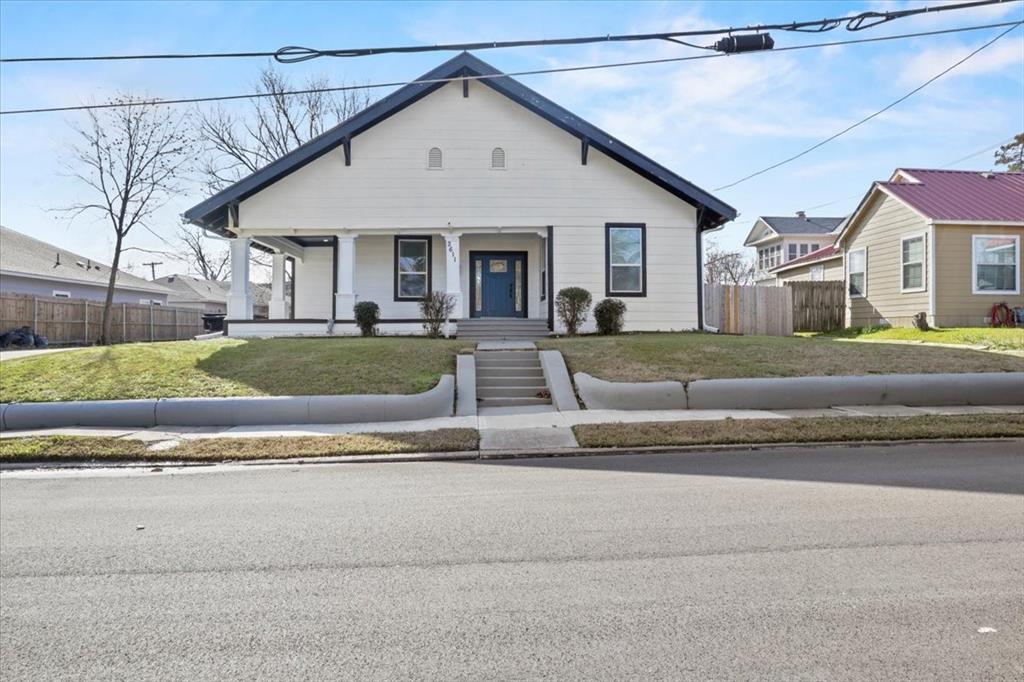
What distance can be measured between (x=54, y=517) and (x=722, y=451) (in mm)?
6894

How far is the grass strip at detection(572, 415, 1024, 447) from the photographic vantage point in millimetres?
8094

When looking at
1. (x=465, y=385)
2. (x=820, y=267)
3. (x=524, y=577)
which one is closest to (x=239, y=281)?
(x=465, y=385)

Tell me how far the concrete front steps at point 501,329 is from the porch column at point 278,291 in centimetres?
640

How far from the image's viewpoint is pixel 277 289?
67.9 ft

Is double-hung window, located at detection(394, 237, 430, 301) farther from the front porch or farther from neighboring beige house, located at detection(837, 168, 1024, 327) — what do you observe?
neighboring beige house, located at detection(837, 168, 1024, 327)

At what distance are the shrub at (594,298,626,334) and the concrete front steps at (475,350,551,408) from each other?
145 inches

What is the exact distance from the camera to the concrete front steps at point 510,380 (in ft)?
36.3

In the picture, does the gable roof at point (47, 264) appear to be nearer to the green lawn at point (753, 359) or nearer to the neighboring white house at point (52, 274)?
the neighboring white house at point (52, 274)

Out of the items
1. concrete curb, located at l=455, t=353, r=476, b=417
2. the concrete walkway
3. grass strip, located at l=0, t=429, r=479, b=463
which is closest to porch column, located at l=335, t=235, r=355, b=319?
Result: concrete curb, located at l=455, t=353, r=476, b=417

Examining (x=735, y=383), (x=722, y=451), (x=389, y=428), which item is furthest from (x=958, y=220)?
(x=389, y=428)

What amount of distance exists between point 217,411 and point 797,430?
27.7 feet

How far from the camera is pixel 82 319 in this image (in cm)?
2662

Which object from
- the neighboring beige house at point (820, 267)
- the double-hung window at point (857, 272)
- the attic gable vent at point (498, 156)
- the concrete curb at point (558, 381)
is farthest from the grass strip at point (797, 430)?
the neighboring beige house at point (820, 267)

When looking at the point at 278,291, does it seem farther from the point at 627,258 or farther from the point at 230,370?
the point at 627,258
